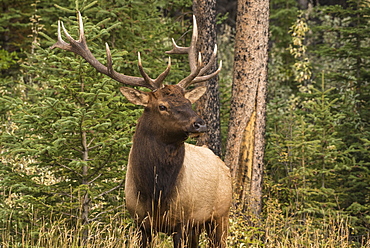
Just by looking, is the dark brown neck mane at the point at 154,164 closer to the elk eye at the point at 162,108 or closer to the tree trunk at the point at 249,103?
the elk eye at the point at 162,108

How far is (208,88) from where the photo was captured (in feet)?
27.2

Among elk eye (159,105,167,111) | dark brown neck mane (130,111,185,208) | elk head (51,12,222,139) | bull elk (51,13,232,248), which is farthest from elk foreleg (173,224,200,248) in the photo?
elk eye (159,105,167,111)

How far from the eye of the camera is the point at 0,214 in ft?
21.9

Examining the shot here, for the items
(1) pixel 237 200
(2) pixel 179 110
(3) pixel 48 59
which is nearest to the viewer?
(2) pixel 179 110

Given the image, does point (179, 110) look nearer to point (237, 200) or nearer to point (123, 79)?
point (123, 79)

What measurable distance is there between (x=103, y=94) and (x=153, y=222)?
1838mm

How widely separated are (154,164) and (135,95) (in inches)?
30.4

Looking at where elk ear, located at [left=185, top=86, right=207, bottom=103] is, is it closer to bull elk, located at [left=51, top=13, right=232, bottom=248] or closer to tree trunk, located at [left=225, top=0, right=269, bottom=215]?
bull elk, located at [left=51, top=13, right=232, bottom=248]

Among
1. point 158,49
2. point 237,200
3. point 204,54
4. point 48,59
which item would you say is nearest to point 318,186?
point 237,200

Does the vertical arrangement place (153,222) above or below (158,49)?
below

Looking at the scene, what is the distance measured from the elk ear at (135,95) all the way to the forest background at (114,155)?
815 millimetres

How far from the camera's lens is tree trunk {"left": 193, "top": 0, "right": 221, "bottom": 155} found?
27.2ft

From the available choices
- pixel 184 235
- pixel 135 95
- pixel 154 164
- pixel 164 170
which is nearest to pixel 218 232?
pixel 184 235

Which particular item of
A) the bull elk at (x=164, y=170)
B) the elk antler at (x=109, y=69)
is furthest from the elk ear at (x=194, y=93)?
the elk antler at (x=109, y=69)
